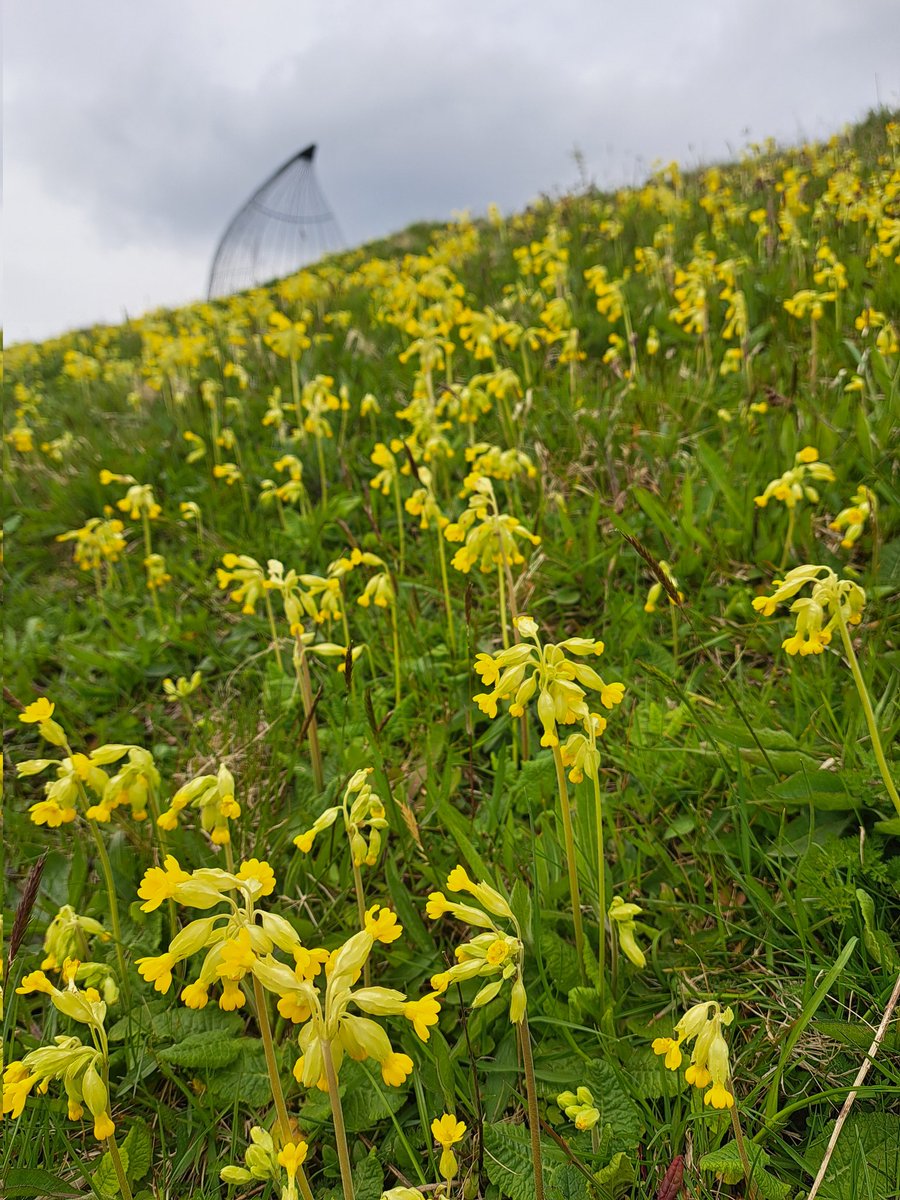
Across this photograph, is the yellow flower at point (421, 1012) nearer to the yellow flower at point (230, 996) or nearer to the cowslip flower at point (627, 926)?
the yellow flower at point (230, 996)

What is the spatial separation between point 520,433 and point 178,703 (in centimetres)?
223

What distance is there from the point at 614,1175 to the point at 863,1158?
0.44m

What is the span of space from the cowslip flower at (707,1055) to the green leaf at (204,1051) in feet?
3.35

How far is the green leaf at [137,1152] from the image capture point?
1699mm

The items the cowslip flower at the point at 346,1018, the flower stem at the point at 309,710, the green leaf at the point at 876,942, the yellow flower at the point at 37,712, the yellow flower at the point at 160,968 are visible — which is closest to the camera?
the cowslip flower at the point at 346,1018

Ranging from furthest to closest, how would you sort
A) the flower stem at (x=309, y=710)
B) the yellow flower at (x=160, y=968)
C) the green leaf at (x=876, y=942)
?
the flower stem at (x=309, y=710) → the green leaf at (x=876, y=942) → the yellow flower at (x=160, y=968)

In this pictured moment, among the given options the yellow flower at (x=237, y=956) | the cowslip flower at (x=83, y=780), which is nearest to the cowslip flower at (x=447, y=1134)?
the yellow flower at (x=237, y=956)

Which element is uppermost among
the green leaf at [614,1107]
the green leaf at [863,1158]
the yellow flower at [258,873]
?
the yellow flower at [258,873]

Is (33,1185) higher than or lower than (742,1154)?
higher

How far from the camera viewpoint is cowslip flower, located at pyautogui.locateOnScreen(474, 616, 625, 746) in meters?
1.74

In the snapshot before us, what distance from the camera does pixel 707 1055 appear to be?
140 centimetres

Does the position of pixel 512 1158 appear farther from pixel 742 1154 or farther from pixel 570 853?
pixel 570 853

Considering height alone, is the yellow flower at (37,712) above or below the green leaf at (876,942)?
above

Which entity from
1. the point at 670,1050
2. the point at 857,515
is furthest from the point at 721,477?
the point at 670,1050
